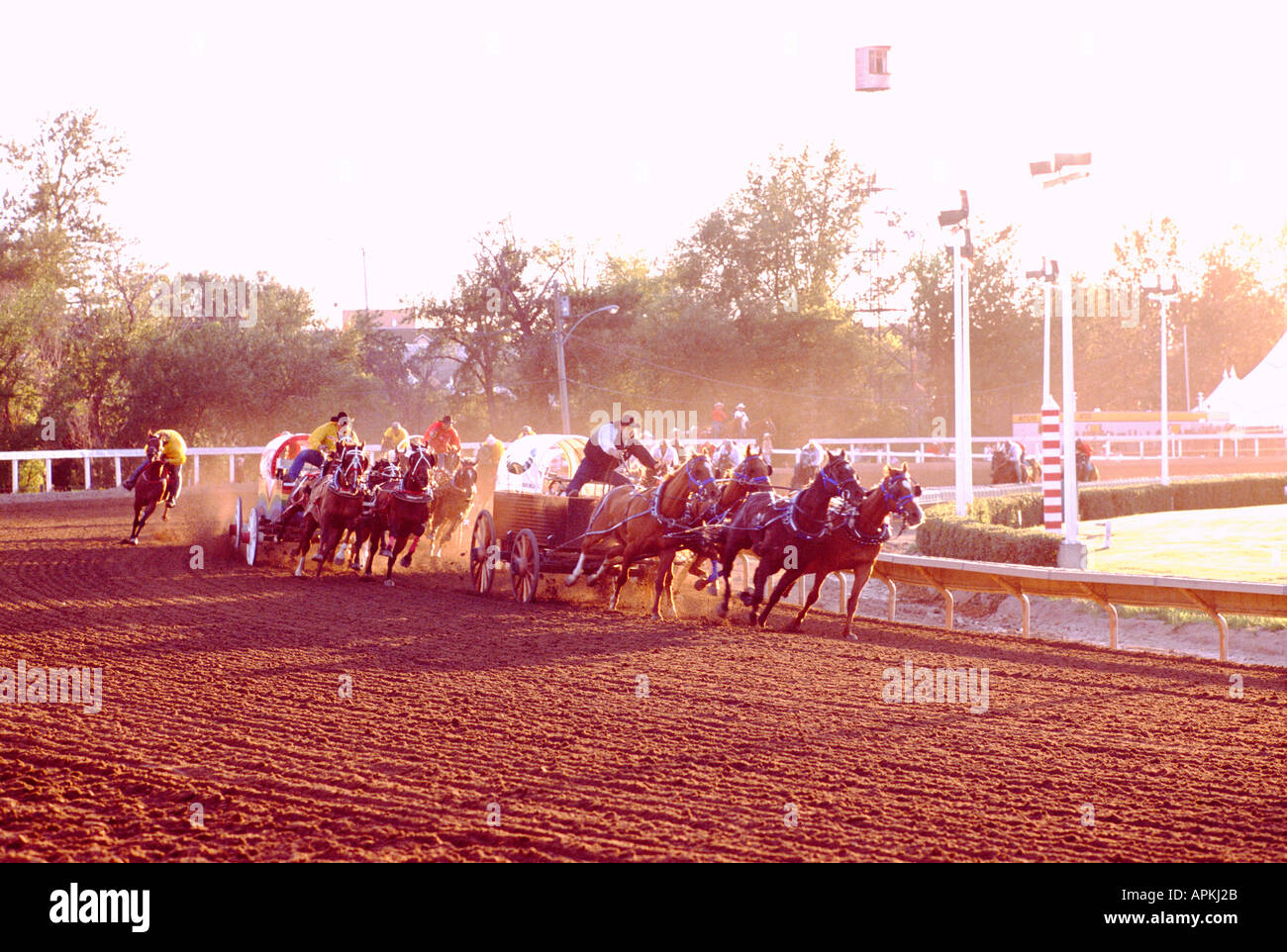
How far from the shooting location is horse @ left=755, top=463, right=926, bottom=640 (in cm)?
1171

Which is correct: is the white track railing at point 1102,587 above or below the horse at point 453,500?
below

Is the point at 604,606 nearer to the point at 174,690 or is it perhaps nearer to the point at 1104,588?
the point at 1104,588

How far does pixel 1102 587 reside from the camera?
13.2m

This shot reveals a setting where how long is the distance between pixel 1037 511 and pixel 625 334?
31.8 m

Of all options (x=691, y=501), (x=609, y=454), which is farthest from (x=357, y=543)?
(x=691, y=501)

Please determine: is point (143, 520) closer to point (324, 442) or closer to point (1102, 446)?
point (324, 442)

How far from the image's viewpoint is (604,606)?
A: 14.7 meters

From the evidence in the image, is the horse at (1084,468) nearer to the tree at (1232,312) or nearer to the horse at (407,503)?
the horse at (407,503)

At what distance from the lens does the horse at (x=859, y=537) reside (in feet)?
38.4

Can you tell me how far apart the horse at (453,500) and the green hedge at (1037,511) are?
21.8 feet

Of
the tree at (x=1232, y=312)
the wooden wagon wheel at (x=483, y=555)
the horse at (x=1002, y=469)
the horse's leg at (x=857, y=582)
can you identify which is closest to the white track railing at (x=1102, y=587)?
the horse's leg at (x=857, y=582)

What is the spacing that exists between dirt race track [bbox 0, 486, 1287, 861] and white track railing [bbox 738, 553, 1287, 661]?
2.68 ft
